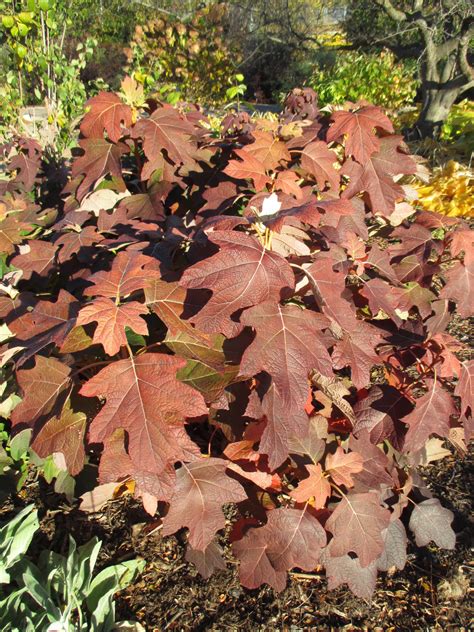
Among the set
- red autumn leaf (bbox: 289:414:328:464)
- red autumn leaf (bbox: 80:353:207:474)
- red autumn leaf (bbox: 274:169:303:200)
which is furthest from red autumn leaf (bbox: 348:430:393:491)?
red autumn leaf (bbox: 274:169:303:200)

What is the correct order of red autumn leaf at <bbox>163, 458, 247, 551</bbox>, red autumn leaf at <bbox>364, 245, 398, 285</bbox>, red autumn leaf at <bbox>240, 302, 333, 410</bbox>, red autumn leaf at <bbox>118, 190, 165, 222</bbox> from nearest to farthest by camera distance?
red autumn leaf at <bbox>240, 302, 333, 410</bbox> → red autumn leaf at <bbox>163, 458, 247, 551</bbox> → red autumn leaf at <bbox>364, 245, 398, 285</bbox> → red autumn leaf at <bbox>118, 190, 165, 222</bbox>

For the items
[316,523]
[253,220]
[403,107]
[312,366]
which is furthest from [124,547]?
[403,107]

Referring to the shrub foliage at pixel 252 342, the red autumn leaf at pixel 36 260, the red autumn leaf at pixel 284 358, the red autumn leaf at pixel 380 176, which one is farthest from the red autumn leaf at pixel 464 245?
the red autumn leaf at pixel 36 260

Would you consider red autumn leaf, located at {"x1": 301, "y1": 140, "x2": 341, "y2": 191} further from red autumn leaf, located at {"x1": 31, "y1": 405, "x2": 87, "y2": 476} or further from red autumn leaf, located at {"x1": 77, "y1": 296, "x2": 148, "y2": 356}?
red autumn leaf, located at {"x1": 31, "y1": 405, "x2": 87, "y2": 476}

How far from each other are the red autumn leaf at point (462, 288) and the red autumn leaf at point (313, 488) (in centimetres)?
59

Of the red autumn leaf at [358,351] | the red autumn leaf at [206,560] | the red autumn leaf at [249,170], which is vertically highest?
the red autumn leaf at [249,170]

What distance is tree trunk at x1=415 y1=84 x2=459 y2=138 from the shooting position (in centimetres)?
672

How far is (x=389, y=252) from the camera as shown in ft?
5.28

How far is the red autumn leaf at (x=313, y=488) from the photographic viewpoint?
1364 mm

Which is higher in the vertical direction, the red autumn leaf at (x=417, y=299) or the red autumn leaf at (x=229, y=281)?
the red autumn leaf at (x=229, y=281)

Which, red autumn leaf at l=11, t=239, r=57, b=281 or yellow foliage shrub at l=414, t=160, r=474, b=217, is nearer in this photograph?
red autumn leaf at l=11, t=239, r=57, b=281

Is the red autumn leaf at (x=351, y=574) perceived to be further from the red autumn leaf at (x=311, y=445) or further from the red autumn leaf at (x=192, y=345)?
the red autumn leaf at (x=192, y=345)

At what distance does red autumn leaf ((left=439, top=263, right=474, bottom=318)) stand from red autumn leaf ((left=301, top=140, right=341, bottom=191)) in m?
0.47

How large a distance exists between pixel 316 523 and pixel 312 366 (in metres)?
0.57
